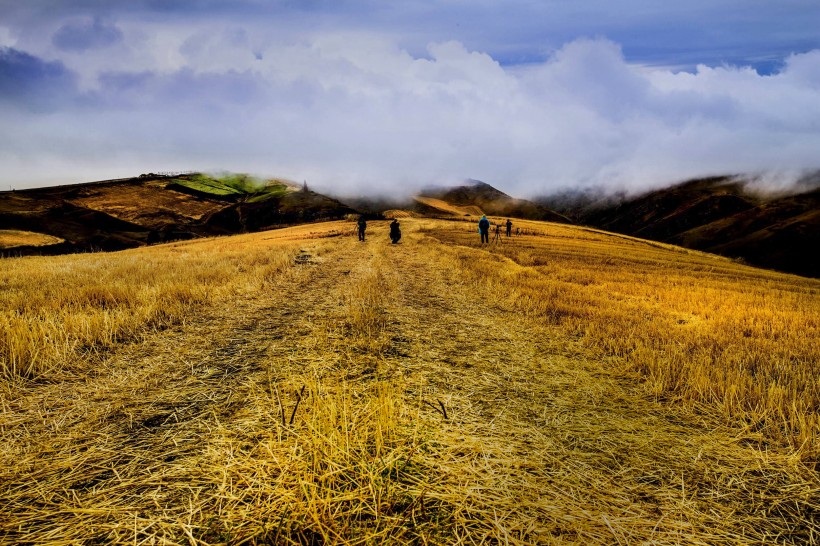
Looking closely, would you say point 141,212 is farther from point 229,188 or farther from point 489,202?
point 489,202

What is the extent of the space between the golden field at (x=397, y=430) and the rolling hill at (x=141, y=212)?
6798 centimetres

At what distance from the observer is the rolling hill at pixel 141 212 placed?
79312 mm

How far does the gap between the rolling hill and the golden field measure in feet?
223

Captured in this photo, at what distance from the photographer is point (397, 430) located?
125 inches

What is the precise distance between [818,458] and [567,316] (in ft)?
17.0

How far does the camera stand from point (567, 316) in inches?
327

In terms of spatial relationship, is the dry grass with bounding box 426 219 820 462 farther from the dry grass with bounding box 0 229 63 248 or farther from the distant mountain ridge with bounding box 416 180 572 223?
the distant mountain ridge with bounding box 416 180 572 223

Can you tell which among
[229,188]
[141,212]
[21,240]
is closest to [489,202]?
[229,188]

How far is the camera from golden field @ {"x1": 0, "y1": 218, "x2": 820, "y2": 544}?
2336 mm

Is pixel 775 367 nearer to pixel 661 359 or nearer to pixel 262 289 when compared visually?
pixel 661 359

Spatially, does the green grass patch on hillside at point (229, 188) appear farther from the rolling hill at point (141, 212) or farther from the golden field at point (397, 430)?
the golden field at point (397, 430)

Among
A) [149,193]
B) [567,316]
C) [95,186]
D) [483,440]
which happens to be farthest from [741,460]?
[95,186]

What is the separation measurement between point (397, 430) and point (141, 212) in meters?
155

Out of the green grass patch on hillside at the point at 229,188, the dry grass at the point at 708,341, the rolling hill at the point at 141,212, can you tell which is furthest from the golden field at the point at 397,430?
the green grass patch on hillside at the point at 229,188
